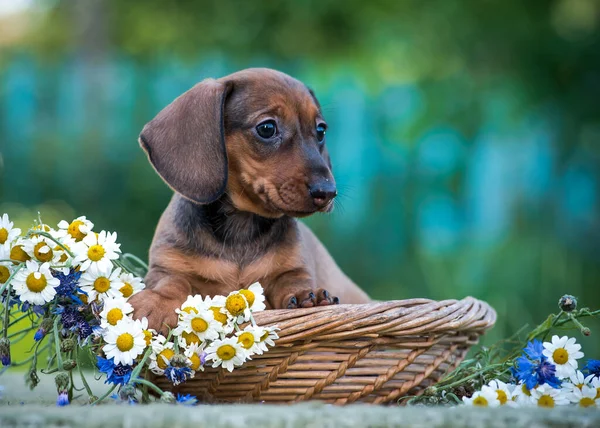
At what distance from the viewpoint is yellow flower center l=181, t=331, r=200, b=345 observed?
254cm

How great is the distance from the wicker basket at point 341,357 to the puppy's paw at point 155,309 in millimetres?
239

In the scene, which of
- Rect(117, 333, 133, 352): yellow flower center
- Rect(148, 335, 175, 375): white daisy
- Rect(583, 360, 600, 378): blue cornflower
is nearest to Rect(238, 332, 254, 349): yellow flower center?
Rect(148, 335, 175, 375): white daisy

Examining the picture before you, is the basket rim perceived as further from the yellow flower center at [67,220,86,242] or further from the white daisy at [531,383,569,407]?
the yellow flower center at [67,220,86,242]

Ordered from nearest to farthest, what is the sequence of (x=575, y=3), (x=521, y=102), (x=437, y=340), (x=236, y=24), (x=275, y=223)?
(x=437, y=340)
(x=275, y=223)
(x=521, y=102)
(x=575, y=3)
(x=236, y=24)

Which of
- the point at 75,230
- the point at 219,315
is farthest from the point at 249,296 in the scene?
the point at 75,230

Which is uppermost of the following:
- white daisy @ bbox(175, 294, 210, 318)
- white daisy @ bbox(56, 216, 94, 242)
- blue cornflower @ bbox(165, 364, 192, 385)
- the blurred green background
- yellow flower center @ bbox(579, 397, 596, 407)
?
the blurred green background

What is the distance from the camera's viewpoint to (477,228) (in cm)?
766

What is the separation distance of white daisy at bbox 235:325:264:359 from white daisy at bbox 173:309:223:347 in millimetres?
87

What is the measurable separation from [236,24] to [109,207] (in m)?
4.41

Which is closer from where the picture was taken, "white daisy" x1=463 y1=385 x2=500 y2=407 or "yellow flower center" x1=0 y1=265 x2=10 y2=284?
"white daisy" x1=463 y1=385 x2=500 y2=407

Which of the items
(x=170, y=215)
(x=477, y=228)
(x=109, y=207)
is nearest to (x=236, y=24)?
(x=109, y=207)

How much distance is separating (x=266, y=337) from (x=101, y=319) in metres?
0.56

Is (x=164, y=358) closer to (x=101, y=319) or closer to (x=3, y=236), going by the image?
(x=101, y=319)

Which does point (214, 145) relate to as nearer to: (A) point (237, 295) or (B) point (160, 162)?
(B) point (160, 162)
